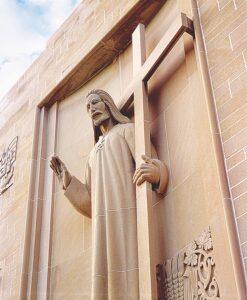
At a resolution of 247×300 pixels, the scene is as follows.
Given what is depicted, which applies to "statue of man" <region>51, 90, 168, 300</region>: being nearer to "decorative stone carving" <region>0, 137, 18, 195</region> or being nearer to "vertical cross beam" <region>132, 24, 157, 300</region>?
"vertical cross beam" <region>132, 24, 157, 300</region>

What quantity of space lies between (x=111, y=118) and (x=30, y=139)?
1.95 meters

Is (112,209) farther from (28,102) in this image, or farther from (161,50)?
(28,102)

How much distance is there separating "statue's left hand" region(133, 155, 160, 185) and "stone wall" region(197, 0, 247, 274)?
30.9 inches

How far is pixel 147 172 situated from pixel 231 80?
1025 millimetres

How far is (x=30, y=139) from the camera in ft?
25.4

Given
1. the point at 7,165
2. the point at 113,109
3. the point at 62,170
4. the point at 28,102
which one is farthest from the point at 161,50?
the point at 7,165

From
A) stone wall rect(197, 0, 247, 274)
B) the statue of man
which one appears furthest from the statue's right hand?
stone wall rect(197, 0, 247, 274)

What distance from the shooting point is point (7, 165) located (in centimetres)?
827

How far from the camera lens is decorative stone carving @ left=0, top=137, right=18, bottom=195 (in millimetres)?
8023

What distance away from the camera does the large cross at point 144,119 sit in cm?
458

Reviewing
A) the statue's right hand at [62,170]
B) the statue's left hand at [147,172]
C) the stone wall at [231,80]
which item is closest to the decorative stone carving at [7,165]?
the statue's right hand at [62,170]

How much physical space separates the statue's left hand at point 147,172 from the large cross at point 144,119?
5 centimetres

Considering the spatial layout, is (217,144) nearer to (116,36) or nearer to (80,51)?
(116,36)

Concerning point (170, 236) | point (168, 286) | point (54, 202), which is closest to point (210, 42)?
point (170, 236)
